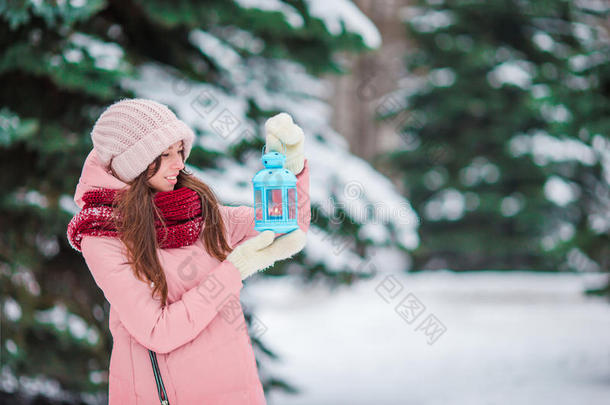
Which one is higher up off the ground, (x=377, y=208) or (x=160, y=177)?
(x=160, y=177)

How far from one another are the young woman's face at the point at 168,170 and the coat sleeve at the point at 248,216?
29 cm

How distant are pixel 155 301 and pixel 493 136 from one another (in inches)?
548

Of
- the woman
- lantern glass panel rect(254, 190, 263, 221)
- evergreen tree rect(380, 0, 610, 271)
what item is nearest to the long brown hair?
the woman

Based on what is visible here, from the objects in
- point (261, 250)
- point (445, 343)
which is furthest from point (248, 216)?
point (445, 343)

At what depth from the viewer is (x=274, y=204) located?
2.49 m

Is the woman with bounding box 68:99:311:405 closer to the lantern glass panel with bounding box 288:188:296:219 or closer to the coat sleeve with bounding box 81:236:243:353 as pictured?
the coat sleeve with bounding box 81:236:243:353

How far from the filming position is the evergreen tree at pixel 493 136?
14.7 m

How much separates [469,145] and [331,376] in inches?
357

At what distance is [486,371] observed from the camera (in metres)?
7.80

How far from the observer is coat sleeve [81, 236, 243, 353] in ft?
7.29

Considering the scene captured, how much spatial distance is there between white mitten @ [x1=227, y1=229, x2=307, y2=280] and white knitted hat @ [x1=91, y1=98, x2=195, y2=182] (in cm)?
46

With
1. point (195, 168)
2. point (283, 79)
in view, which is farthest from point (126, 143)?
point (283, 79)

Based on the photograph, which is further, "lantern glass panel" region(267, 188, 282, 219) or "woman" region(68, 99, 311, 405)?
"lantern glass panel" region(267, 188, 282, 219)

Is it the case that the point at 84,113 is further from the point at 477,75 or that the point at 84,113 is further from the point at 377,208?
the point at 477,75
